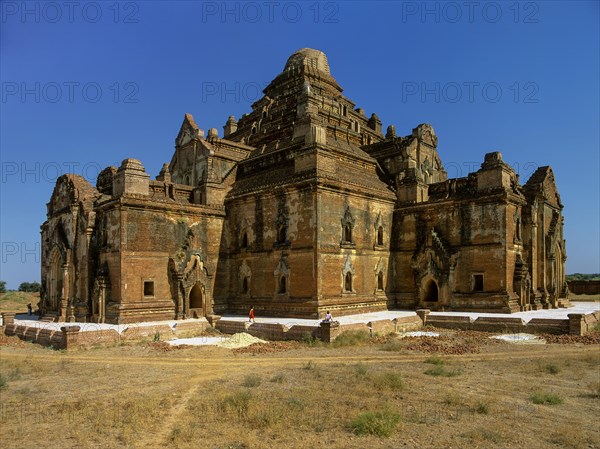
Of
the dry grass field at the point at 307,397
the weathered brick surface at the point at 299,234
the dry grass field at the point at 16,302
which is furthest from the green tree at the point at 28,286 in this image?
the dry grass field at the point at 307,397

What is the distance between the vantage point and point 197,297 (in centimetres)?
2881

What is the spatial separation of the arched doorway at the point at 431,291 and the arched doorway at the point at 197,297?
13.9 meters

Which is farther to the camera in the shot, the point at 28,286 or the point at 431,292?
the point at 28,286

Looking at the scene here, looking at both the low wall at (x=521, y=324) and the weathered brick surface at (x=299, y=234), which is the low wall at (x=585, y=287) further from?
the low wall at (x=521, y=324)

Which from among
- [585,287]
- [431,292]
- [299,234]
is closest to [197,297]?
[299,234]

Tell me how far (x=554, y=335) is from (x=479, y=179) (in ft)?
34.2

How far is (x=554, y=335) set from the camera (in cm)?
2123

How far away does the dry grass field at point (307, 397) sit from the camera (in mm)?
9750

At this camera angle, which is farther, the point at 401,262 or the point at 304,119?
the point at 401,262

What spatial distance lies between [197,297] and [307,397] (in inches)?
697

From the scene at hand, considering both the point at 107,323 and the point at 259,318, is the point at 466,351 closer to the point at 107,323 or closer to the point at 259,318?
the point at 259,318

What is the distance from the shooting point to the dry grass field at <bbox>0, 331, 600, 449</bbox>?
975 centimetres

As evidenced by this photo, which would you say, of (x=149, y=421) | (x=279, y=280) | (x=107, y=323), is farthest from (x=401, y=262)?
(x=149, y=421)

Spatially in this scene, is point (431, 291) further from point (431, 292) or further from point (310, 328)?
point (310, 328)
